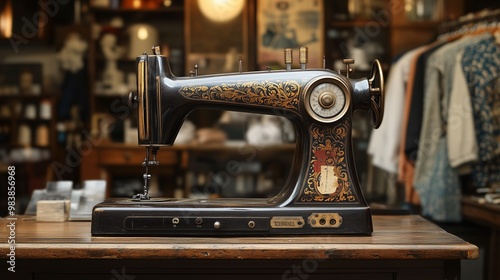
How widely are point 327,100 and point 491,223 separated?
6.33ft

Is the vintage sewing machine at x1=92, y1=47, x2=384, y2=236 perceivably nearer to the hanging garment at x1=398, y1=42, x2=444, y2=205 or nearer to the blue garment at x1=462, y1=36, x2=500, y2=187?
the blue garment at x1=462, y1=36, x2=500, y2=187

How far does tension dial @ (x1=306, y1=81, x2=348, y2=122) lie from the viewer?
201cm

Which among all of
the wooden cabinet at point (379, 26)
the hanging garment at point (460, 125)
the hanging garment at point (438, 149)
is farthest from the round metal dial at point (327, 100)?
the wooden cabinet at point (379, 26)

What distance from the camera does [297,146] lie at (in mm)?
2074

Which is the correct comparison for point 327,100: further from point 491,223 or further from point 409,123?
point 409,123

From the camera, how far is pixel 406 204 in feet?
14.6

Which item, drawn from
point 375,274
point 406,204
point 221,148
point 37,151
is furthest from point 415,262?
point 37,151

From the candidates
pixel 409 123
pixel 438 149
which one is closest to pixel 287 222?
pixel 438 149

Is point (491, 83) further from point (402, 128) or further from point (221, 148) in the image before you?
point (221, 148)

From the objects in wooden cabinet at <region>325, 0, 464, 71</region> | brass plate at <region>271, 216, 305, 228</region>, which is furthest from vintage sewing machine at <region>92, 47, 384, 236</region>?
wooden cabinet at <region>325, 0, 464, 71</region>

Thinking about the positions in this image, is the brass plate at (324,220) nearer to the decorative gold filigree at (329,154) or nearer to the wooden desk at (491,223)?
the decorative gold filigree at (329,154)

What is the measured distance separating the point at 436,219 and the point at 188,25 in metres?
2.66

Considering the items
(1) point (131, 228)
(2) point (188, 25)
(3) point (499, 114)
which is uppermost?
(2) point (188, 25)

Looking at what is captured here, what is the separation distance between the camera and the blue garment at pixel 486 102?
3738 mm
